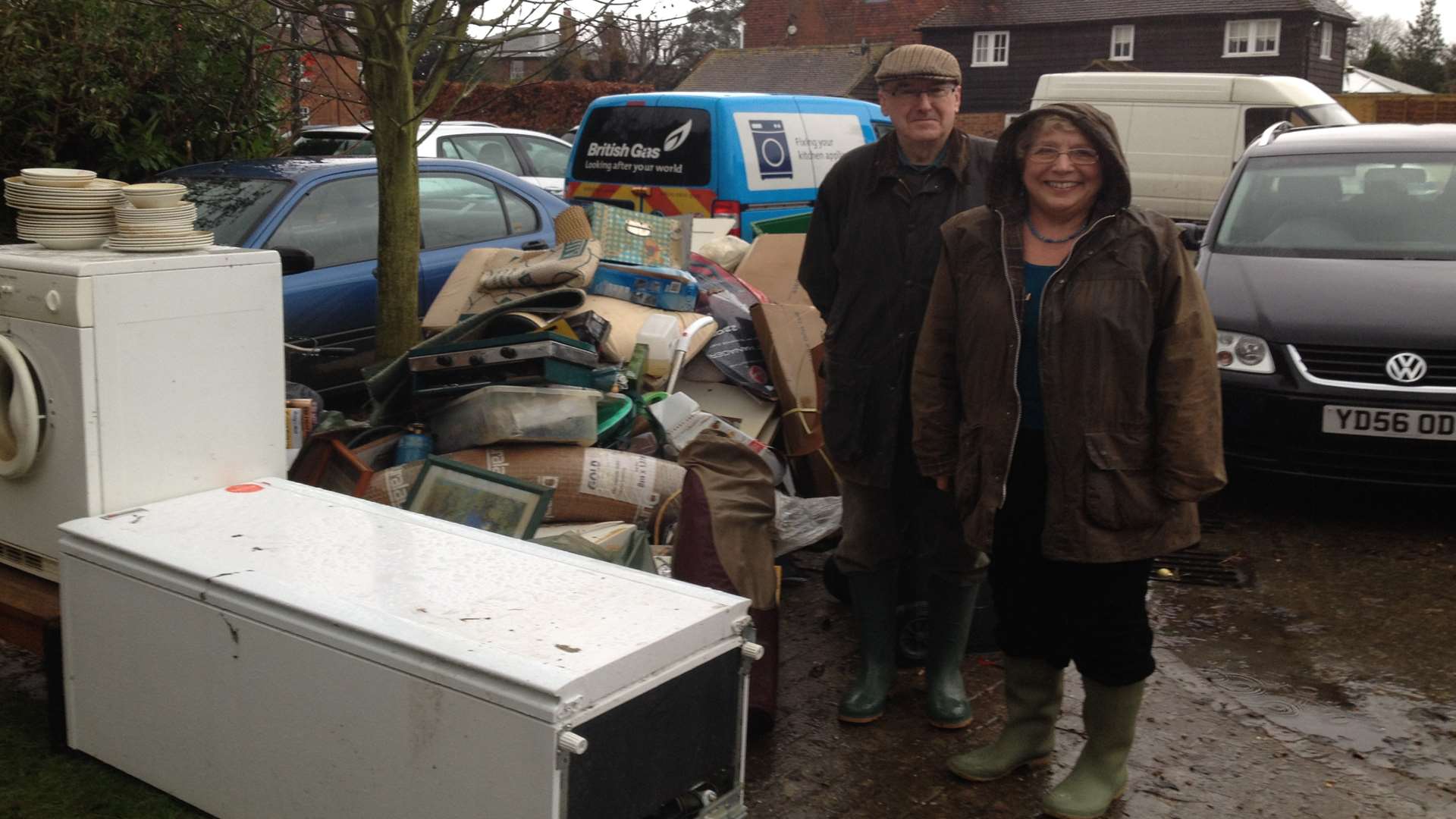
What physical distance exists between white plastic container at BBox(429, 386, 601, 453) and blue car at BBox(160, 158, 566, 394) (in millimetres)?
1950

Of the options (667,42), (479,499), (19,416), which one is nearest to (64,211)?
(19,416)

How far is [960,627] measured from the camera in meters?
3.99

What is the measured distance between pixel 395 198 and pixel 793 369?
1975 millimetres

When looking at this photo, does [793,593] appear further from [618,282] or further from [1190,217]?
[1190,217]

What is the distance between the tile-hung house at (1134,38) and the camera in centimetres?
4330

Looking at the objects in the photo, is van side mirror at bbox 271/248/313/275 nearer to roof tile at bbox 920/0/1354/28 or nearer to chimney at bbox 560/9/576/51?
chimney at bbox 560/9/576/51

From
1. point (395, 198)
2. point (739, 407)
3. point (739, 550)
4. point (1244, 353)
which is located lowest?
point (739, 550)

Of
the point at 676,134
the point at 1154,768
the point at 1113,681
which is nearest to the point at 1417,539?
the point at 1154,768

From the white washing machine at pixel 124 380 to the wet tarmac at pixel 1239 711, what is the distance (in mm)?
1812

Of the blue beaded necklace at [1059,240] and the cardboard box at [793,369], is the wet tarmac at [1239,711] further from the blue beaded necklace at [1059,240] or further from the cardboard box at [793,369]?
the blue beaded necklace at [1059,240]

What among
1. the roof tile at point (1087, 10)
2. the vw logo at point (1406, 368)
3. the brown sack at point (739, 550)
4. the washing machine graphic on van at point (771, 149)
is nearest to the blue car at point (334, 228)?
the washing machine graphic on van at point (771, 149)

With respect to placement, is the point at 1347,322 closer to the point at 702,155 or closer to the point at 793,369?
the point at 793,369

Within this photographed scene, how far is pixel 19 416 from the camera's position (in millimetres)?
3539

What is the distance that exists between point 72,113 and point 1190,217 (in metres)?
12.4
